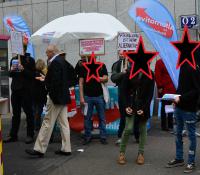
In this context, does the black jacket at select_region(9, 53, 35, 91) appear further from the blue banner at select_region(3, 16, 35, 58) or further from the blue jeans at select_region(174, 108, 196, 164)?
the blue banner at select_region(3, 16, 35, 58)

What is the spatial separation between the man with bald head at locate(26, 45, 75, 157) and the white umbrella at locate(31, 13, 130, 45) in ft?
6.24

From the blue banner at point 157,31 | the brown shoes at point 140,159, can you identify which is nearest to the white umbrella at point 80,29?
the blue banner at point 157,31

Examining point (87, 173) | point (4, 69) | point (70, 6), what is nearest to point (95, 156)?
point (87, 173)

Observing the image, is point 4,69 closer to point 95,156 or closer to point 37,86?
point 37,86

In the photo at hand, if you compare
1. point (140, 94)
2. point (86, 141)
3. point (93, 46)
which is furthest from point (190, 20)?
point (140, 94)

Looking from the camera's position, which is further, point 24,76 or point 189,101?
point 24,76

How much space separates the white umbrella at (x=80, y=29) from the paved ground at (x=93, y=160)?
2.25 metres

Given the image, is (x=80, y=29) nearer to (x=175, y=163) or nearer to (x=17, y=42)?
(x=17, y=42)

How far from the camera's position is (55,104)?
793cm

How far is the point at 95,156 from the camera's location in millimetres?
7992

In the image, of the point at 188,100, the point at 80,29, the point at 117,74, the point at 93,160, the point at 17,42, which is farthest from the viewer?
the point at 80,29

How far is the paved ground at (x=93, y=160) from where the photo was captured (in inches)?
274

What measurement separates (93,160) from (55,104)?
1.17m

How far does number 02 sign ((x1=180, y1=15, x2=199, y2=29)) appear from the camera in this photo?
42.9 feet
